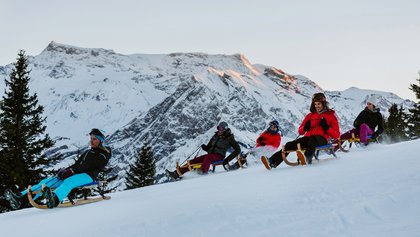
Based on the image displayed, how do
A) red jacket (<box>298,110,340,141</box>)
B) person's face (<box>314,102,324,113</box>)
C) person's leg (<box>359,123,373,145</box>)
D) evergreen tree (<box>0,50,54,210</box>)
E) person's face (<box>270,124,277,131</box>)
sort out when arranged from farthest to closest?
evergreen tree (<box>0,50,54,210</box>), person's leg (<box>359,123,373,145</box>), person's face (<box>270,124,277,131</box>), person's face (<box>314,102,324,113</box>), red jacket (<box>298,110,340,141</box>)

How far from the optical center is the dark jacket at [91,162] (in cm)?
745

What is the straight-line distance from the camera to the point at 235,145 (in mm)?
11281

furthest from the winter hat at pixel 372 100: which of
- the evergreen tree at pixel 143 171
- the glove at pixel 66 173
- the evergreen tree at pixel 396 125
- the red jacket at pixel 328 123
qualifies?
the evergreen tree at pixel 396 125

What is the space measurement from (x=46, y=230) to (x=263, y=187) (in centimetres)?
285

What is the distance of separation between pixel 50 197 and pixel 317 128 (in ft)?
17.1

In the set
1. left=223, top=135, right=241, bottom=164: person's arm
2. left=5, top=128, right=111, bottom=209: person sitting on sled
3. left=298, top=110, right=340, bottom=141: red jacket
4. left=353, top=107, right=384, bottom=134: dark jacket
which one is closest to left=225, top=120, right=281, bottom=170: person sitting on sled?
left=223, top=135, right=241, bottom=164: person's arm

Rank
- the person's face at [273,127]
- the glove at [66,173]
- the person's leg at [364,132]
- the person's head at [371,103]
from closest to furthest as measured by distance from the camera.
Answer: the glove at [66,173] < the person's face at [273,127] < the person's leg at [364,132] < the person's head at [371,103]

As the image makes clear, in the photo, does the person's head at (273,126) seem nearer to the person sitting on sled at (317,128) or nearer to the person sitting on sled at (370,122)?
the person sitting on sled at (317,128)

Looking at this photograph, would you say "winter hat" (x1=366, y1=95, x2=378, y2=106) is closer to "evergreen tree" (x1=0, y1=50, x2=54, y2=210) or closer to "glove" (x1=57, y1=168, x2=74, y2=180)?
"glove" (x1=57, y1=168, x2=74, y2=180)

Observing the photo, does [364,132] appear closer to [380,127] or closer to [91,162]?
[380,127]

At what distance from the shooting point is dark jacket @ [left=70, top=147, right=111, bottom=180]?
24.4ft

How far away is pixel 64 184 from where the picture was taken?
23.0ft

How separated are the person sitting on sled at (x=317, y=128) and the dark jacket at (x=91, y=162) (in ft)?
12.1

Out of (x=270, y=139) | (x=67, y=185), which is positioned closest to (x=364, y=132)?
(x=270, y=139)
